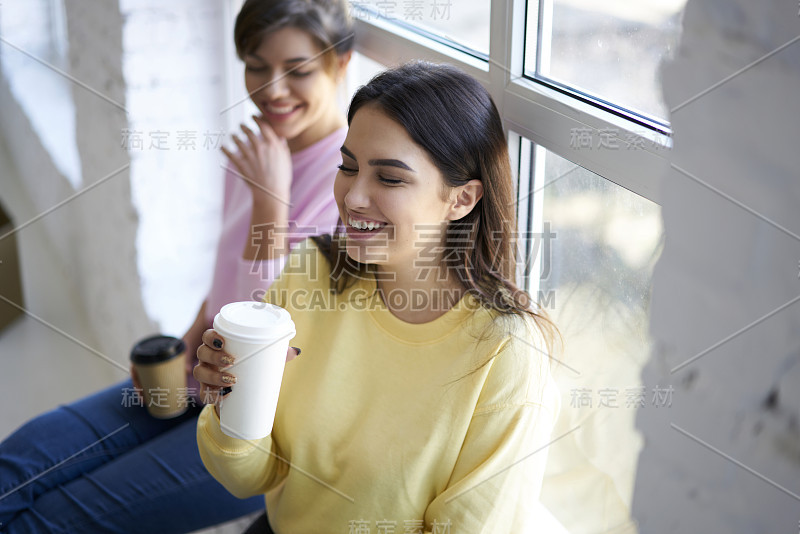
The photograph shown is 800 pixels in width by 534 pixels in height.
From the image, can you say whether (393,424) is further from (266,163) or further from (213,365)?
(266,163)

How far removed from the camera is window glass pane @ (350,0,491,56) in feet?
3.97

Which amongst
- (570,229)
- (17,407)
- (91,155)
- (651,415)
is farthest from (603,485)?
(91,155)

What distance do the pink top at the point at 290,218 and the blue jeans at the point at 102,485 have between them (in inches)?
10.8

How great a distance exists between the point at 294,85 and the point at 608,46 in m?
0.66

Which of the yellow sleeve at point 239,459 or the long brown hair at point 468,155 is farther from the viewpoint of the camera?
the yellow sleeve at point 239,459

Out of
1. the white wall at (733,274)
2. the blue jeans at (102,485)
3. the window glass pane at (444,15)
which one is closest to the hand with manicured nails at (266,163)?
the window glass pane at (444,15)

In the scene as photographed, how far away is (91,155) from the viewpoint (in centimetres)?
251

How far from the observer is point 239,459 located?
A: 1.06 metres

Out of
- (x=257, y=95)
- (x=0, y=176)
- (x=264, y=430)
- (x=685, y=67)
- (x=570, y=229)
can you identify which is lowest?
(x=0, y=176)

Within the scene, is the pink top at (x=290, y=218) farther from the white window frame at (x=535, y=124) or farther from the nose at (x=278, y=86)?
the white window frame at (x=535, y=124)

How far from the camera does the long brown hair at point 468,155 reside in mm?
944

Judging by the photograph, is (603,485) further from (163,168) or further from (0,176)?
(0,176)

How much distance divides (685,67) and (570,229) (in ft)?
1.14

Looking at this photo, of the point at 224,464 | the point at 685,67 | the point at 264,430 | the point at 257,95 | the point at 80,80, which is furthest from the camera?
the point at 80,80
